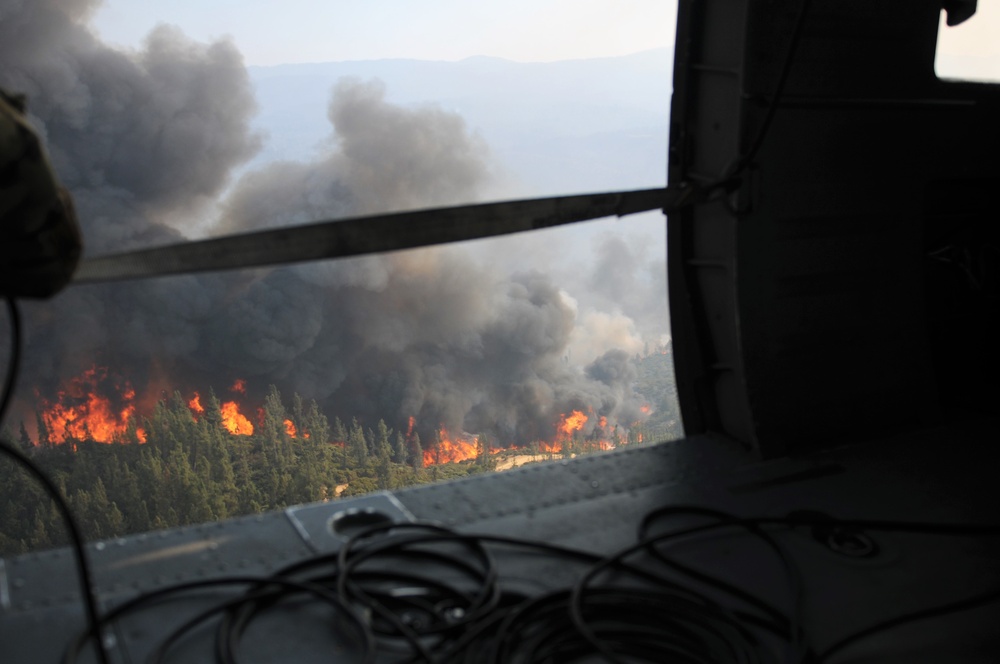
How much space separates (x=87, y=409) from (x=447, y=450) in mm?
23128

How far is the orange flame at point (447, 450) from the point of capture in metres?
56.3

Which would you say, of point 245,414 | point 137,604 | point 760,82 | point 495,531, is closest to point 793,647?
point 495,531

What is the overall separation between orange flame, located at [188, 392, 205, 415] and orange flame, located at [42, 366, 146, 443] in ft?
11.1

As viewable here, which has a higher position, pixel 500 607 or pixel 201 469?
pixel 500 607

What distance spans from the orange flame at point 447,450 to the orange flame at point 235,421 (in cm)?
1225

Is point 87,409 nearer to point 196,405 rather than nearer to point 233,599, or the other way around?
point 196,405

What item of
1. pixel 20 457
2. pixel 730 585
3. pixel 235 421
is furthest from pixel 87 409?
pixel 20 457

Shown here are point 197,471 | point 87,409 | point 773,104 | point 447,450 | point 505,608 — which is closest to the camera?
point 505,608

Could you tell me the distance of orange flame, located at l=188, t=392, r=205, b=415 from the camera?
51.6 meters

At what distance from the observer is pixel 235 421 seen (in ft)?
183

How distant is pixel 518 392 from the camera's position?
57.9 metres

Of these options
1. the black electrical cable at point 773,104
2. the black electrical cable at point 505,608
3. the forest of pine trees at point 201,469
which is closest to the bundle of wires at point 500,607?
the black electrical cable at point 505,608

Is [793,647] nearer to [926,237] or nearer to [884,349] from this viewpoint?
[884,349]

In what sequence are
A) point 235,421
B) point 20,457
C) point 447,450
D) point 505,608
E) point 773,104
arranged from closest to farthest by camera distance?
1. point 20,457
2. point 505,608
3. point 773,104
4. point 235,421
5. point 447,450
